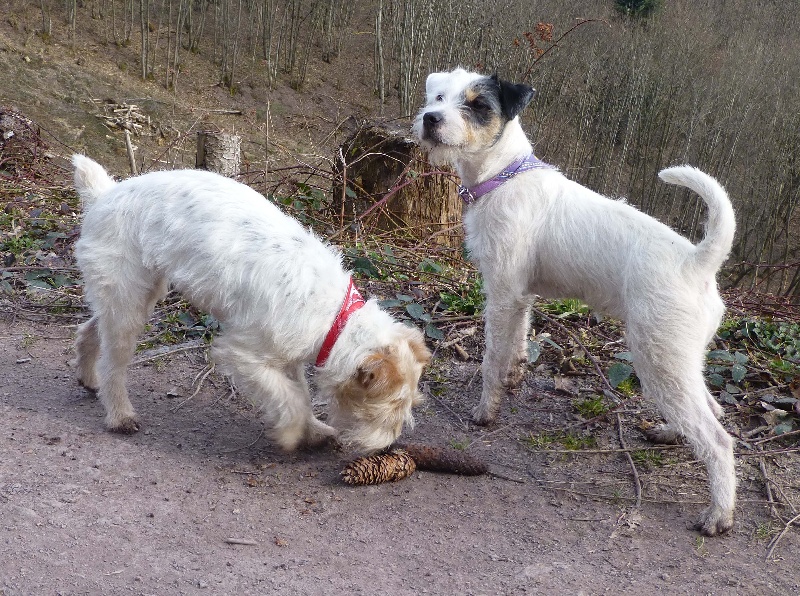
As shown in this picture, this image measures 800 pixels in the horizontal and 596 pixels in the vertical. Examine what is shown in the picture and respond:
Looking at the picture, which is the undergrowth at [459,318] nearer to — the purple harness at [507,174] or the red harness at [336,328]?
the purple harness at [507,174]

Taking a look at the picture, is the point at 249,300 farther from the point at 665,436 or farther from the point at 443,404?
the point at 665,436

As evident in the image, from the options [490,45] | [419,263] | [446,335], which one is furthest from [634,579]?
[490,45]

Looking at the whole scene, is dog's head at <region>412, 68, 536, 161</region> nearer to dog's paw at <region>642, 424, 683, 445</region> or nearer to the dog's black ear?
the dog's black ear

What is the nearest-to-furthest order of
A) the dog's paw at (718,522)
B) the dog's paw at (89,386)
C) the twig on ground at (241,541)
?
the twig on ground at (241,541), the dog's paw at (718,522), the dog's paw at (89,386)

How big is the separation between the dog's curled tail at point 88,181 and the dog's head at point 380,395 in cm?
202

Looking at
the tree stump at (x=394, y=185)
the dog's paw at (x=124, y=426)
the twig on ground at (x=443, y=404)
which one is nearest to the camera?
the dog's paw at (x=124, y=426)

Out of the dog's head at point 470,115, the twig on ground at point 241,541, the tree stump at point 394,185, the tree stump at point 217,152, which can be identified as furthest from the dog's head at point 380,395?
the tree stump at point 217,152

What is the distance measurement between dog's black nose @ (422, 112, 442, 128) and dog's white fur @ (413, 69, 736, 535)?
0.01m

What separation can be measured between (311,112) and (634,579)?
22125mm

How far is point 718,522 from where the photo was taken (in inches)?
145

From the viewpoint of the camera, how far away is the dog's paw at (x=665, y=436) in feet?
14.9

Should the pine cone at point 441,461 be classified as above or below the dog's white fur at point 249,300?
below

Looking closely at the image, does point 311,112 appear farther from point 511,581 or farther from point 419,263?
point 511,581

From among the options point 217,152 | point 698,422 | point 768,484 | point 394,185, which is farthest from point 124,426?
point 217,152
